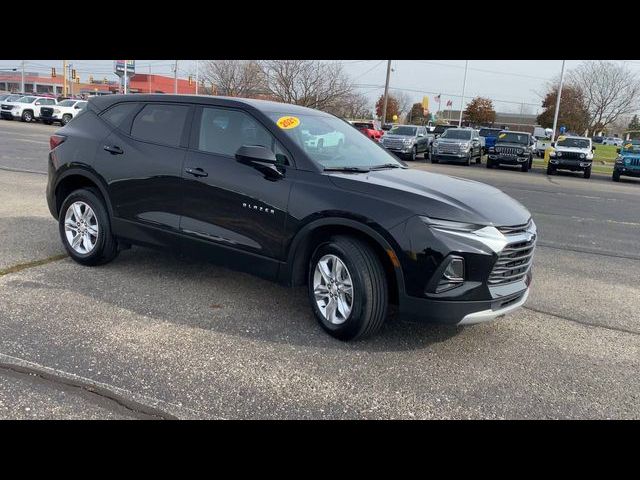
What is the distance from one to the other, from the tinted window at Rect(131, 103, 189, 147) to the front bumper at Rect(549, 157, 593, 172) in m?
21.7

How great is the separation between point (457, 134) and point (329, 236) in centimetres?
2418

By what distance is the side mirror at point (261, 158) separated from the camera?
14.3ft

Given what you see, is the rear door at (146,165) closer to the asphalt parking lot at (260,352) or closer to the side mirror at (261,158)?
the asphalt parking lot at (260,352)

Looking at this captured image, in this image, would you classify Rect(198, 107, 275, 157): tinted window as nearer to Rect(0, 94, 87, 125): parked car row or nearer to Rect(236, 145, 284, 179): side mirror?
Rect(236, 145, 284, 179): side mirror

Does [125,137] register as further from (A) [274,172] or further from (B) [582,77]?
(B) [582,77]

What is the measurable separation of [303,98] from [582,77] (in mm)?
31279

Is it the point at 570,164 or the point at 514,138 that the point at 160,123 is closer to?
the point at 570,164

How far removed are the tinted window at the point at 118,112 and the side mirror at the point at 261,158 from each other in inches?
66.4

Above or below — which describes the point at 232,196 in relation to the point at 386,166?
below

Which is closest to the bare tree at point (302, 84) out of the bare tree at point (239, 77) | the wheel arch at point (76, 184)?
the bare tree at point (239, 77)

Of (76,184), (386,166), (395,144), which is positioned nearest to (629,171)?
(395,144)

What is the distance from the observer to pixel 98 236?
18.0ft

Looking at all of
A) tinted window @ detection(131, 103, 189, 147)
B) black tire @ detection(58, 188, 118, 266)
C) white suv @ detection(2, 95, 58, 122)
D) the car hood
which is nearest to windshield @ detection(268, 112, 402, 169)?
the car hood
